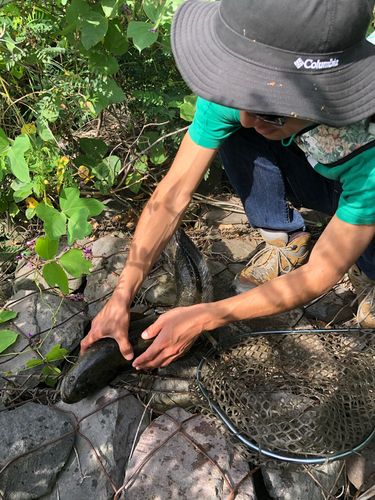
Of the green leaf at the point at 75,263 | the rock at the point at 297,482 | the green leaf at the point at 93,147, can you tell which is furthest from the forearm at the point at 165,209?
the rock at the point at 297,482

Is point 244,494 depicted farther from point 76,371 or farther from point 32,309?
point 32,309

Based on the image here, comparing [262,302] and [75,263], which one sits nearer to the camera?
[262,302]

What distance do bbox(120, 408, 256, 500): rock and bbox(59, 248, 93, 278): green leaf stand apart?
842mm

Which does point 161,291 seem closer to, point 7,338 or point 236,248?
point 236,248

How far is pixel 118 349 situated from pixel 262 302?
2.60 feet

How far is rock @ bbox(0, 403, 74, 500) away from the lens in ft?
5.82

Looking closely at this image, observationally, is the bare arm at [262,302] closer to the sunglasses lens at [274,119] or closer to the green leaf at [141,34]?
the sunglasses lens at [274,119]

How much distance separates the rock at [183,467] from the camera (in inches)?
67.6

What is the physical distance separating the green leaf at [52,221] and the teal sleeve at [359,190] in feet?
4.29

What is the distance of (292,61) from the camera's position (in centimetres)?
124

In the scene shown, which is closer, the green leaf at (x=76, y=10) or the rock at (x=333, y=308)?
the green leaf at (x=76, y=10)

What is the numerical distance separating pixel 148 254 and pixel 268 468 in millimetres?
1198

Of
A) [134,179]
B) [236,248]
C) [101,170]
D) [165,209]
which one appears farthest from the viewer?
[236,248]

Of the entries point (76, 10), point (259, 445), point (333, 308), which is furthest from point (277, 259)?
point (76, 10)
